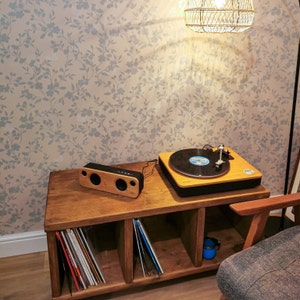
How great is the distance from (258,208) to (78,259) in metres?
0.73

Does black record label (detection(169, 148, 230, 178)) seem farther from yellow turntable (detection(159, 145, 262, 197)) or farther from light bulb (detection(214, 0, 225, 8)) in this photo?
light bulb (detection(214, 0, 225, 8))

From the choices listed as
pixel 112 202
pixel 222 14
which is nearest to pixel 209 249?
pixel 112 202

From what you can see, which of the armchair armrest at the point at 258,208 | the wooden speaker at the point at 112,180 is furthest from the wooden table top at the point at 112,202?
the armchair armrest at the point at 258,208

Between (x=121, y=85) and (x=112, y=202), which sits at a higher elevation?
(x=121, y=85)

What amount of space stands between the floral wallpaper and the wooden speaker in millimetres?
221

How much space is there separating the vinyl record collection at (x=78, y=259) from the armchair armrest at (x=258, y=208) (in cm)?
60

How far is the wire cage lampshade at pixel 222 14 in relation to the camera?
128cm

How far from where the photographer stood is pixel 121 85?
1.55 metres

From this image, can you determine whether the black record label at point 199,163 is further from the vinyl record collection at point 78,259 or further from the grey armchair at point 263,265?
the vinyl record collection at point 78,259

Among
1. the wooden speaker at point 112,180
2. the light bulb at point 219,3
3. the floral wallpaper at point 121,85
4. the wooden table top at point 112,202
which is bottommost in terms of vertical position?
the wooden table top at point 112,202

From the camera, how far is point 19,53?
1.39 m

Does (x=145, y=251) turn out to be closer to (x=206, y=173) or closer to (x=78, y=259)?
(x=78, y=259)

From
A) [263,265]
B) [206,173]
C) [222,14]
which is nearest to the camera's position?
[263,265]

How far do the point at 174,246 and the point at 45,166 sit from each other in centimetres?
72
